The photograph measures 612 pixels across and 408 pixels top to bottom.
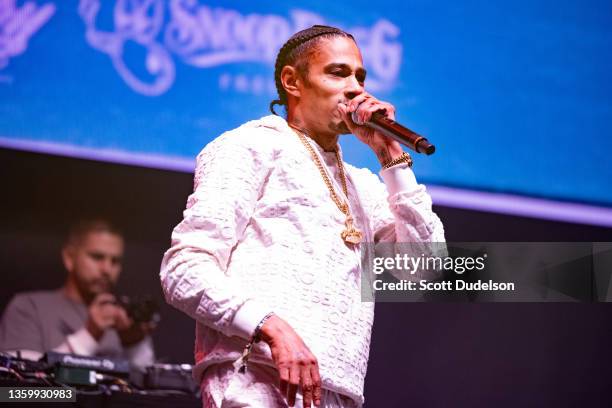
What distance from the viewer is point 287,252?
5.18 ft

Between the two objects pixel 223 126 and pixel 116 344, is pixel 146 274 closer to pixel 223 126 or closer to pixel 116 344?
pixel 116 344

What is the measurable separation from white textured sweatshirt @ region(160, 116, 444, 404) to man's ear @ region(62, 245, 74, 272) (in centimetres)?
115

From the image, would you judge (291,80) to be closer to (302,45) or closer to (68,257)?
(302,45)

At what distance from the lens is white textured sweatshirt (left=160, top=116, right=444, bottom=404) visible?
1.48 metres

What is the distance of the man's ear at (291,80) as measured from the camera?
2.00m

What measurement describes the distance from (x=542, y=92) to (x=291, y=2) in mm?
887

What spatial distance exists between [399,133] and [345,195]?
0.59 feet

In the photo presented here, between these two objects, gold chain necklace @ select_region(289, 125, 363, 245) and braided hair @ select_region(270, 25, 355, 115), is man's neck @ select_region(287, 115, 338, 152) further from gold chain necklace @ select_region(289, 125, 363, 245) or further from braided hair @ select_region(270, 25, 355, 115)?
braided hair @ select_region(270, 25, 355, 115)

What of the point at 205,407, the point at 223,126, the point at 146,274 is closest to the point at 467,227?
the point at 223,126

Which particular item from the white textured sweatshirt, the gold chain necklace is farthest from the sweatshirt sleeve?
the gold chain necklace

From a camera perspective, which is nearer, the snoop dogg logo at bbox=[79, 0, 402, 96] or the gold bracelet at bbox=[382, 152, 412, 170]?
the gold bracelet at bbox=[382, 152, 412, 170]

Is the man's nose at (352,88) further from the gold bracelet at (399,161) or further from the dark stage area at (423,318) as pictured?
the dark stage area at (423,318)

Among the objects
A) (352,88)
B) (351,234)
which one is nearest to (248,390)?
(351,234)
